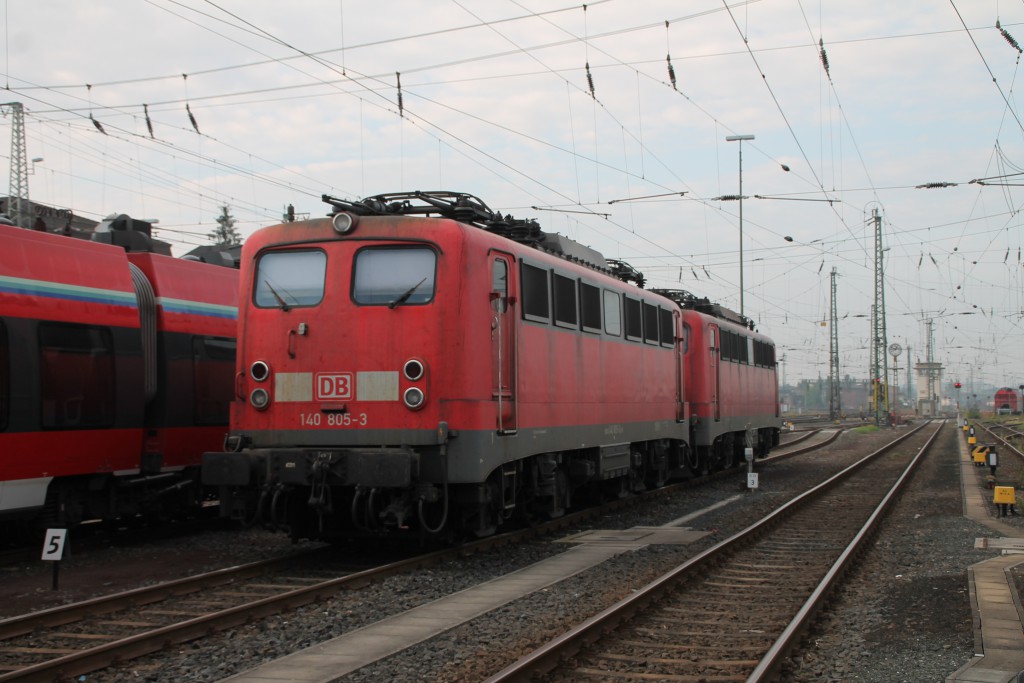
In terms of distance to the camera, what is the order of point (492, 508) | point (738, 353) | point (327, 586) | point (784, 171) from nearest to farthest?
point (327, 586)
point (492, 508)
point (738, 353)
point (784, 171)

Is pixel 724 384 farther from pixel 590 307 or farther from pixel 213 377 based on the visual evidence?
pixel 213 377

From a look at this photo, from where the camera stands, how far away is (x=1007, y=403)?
3809 inches

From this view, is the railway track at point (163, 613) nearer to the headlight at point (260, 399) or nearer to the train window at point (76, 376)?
the headlight at point (260, 399)

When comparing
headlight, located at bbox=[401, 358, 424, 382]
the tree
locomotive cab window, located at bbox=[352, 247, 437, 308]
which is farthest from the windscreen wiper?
the tree

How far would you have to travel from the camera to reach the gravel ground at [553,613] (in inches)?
280

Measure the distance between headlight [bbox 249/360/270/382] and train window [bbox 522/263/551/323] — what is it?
9.92 feet

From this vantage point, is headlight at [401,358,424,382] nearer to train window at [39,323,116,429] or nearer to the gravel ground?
the gravel ground

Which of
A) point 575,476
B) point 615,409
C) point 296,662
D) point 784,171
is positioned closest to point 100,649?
point 296,662

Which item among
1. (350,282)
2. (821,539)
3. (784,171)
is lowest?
(821,539)

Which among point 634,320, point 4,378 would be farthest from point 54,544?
point 634,320

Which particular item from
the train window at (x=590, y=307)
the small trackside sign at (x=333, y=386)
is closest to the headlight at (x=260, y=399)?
the small trackside sign at (x=333, y=386)

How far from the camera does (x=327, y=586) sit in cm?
941

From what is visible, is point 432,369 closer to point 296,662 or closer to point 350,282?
point 350,282

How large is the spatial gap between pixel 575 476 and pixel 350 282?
4949mm
